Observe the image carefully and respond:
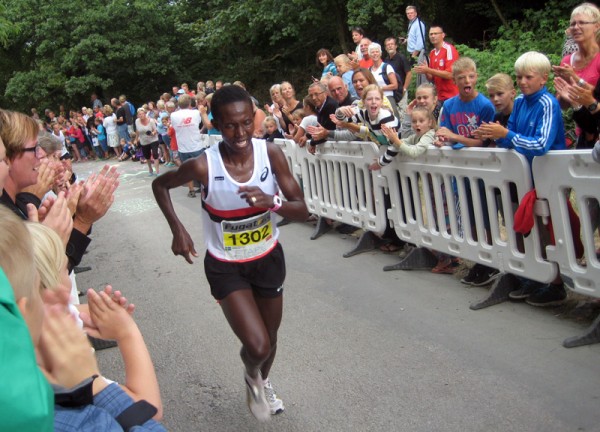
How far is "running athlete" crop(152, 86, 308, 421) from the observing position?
362 cm

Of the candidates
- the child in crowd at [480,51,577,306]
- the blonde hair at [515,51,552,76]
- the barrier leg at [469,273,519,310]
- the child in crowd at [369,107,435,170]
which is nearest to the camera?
the child in crowd at [480,51,577,306]

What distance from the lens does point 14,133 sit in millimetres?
3645

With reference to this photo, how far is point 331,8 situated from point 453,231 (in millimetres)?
17734

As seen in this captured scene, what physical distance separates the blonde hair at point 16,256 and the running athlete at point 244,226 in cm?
219

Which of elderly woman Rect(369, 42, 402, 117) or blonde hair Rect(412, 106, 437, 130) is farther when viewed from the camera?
elderly woman Rect(369, 42, 402, 117)

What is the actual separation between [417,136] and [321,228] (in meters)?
2.53

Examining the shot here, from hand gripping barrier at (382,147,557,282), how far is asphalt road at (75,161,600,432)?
1.19 feet

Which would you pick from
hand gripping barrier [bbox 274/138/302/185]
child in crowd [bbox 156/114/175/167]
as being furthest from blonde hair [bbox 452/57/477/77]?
child in crowd [bbox 156/114/175/167]

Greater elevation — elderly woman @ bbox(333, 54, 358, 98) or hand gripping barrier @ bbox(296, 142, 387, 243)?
elderly woman @ bbox(333, 54, 358, 98)

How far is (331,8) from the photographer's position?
21.9 meters

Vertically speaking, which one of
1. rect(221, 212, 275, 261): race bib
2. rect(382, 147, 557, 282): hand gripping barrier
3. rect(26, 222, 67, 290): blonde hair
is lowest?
rect(382, 147, 557, 282): hand gripping barrier

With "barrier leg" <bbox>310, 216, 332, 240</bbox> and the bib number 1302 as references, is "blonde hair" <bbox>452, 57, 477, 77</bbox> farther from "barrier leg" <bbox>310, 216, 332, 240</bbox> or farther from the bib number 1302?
"barrier leg" <bbox>310, 216, 332, 240</bbox>

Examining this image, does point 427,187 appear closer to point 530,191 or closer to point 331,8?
point 530,191

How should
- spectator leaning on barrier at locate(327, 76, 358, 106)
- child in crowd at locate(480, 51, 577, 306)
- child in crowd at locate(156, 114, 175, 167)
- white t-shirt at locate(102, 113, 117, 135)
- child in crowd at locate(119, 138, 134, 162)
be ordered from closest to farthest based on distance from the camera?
child in crowd at locate(480, 51, 577, 306)
spectator leaning on barrier at locate(327, 76, 358, 106)
child in crowd at locate(156, 114, 175, 167)
child in crowd at locate(119, 138, 134, 162)
white t-shirt at locate(102, 113, 117, 135)
